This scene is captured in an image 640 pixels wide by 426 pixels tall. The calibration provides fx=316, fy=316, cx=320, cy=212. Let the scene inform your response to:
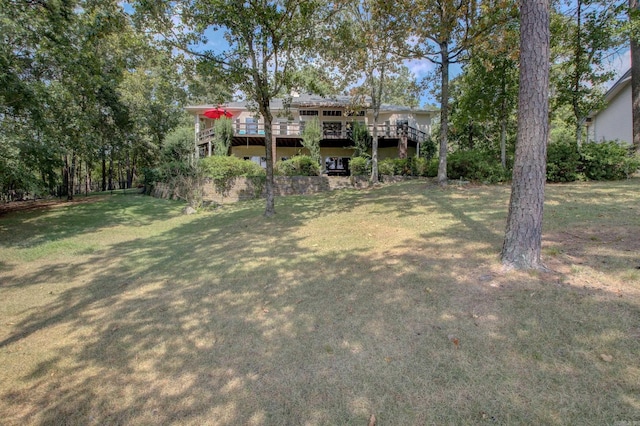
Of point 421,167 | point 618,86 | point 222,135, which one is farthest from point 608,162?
point 222,135

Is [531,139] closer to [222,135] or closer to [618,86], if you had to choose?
[618,86]

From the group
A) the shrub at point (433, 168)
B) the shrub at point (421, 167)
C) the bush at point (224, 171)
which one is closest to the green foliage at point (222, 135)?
the bush at point (224, 171)

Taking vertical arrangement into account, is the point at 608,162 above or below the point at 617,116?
below

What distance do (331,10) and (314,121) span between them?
35.0 ft

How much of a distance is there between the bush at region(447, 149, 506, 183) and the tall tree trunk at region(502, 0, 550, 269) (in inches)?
376

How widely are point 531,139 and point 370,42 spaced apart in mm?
10261

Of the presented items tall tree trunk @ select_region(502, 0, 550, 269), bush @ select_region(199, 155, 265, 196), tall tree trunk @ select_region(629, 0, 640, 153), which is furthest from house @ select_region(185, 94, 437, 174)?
tall tree trunk @ select_region(502, 0, 550, 269)

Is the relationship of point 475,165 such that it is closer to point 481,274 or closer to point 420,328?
point 481,274

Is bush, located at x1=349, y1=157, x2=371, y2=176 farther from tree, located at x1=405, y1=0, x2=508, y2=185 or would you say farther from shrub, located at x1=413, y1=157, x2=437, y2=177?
tree, located at x1=405, y1=0, x2=508, y2=185

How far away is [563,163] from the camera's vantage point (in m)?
11.5

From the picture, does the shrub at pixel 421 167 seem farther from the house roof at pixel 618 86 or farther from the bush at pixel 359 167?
the house roof at pixel 618 86

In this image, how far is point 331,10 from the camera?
1064 cm

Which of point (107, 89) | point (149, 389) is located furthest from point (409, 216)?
point (107, 89)

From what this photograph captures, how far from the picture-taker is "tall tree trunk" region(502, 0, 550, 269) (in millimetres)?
3797
